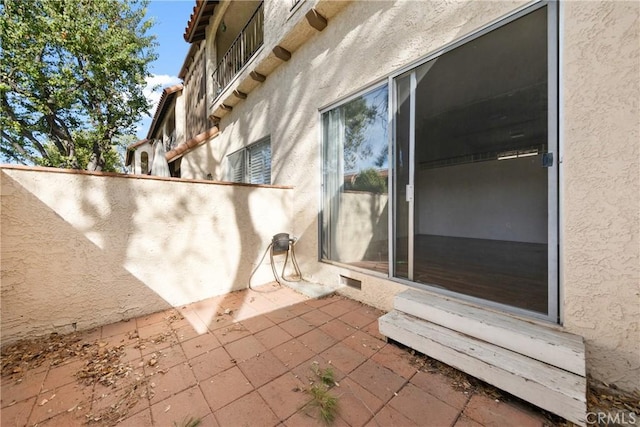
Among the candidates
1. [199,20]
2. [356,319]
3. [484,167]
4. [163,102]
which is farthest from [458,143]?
[163,102]

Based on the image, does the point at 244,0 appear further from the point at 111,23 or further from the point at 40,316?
the point at 111,23

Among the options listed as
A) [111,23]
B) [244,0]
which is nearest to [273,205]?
[244,0]

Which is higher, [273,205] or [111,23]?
[111,23]

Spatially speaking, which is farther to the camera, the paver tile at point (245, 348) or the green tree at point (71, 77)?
the green tree at point (71, 77)

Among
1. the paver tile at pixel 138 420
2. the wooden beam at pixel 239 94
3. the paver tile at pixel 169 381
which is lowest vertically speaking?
the paver tile at pixel 138 420

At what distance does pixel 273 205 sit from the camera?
3883 mm

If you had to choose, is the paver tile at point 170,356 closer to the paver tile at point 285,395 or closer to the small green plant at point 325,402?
the paver tile at point 285,395

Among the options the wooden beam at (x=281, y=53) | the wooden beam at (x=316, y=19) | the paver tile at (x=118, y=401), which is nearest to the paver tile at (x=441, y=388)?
the paver tile at (x=118, y=401)

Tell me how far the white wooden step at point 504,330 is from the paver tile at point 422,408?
57 cm

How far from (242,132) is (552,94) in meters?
5.27

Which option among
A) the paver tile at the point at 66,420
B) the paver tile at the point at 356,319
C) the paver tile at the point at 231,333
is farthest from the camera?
the paver tile at the point at 356,319

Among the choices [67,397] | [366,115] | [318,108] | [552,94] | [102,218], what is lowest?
[67,397]

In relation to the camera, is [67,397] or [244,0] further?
[244,0]

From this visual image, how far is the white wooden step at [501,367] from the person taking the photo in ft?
4.33
